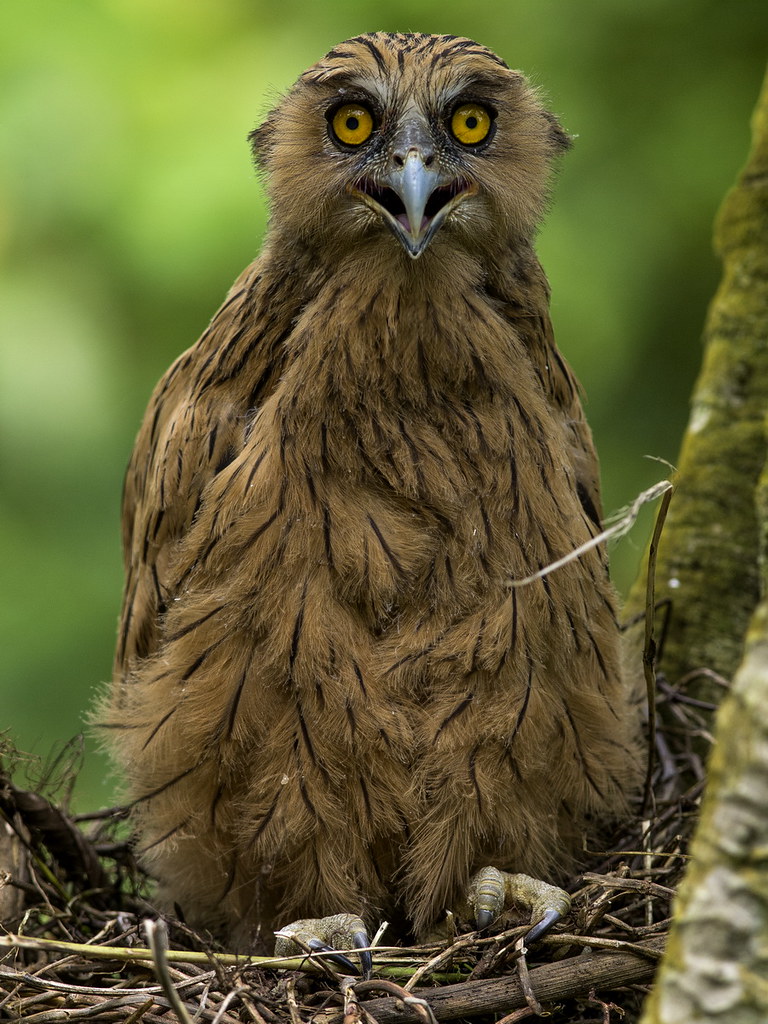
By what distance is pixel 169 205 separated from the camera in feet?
12.0

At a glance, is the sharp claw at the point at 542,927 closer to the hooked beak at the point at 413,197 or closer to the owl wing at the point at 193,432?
the owl wing at the point at 193,432

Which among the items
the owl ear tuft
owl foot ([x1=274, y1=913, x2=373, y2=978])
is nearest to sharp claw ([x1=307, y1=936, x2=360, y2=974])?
owl foot ([x1=274, y1=913, x2=373, y2=978])

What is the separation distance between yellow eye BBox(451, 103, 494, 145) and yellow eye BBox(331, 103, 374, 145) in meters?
0.17

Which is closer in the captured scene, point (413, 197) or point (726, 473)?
point (413, 197)

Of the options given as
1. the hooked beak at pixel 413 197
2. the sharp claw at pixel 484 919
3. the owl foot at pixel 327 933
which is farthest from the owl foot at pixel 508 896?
the hooked beak at pixel 413 197

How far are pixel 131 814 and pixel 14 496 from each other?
1.52 m

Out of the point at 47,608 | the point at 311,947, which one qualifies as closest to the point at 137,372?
the point at 47,608

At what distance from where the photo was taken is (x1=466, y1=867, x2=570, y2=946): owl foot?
2379mm

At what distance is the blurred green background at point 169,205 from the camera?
12.2 feet

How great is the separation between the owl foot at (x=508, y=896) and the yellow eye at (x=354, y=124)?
155 centimetres

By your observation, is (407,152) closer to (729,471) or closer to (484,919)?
(729,471)

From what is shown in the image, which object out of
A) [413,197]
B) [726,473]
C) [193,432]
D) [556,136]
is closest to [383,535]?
[193,432]

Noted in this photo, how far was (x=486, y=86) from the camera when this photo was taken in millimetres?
2420

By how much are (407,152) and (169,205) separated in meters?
Answer: 1.59
